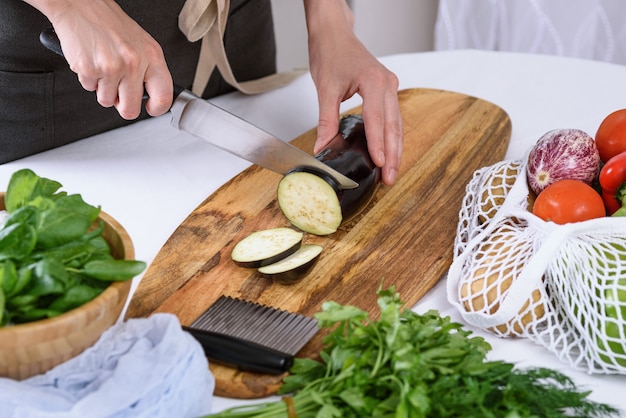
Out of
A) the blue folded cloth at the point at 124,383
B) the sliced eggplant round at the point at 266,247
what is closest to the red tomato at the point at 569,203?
the sliced eggplant round at the point at 266,247

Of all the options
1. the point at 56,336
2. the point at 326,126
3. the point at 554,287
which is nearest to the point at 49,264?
the point at 56,336

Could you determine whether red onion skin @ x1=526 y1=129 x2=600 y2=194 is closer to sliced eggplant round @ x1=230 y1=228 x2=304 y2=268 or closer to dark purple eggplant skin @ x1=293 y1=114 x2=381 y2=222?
dark purple eggplant skin @ x1=293 y1=114 x2=381 y2=222

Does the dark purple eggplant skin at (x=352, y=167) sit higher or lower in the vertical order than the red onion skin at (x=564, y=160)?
lower

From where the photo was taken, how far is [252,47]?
8.30 feet

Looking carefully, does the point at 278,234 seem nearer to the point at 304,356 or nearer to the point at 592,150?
the point at 304,356

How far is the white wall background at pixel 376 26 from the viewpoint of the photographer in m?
4.21

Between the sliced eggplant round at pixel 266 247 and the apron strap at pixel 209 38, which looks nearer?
the sliced eggplant round at pixel 266 247

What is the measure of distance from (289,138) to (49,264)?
124 centimetres

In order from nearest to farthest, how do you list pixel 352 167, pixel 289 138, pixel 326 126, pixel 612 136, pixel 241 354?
1. pixel 241 354
2. pixel 612 136
3. pixel 352 167
4. pixel 326 126
5. pixel 289 138

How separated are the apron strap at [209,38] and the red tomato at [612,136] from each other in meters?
0.98

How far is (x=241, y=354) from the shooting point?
1.28 m

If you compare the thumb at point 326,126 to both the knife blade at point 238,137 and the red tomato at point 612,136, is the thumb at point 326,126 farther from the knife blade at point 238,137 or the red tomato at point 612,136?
the red tomato at point 612,136

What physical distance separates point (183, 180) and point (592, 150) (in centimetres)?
98

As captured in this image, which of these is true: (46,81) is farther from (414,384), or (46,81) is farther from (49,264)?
(414,384)
